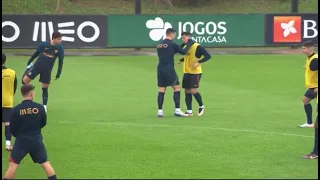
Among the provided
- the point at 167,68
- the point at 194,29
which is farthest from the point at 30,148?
the point at 194,29

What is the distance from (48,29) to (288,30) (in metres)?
11.3

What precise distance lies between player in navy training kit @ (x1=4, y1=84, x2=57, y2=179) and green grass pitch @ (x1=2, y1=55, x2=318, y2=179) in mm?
1102

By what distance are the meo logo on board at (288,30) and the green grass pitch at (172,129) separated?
6.98m

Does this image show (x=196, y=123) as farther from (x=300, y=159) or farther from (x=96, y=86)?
(x=96, y=86)

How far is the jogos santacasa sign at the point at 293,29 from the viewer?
36.2 m

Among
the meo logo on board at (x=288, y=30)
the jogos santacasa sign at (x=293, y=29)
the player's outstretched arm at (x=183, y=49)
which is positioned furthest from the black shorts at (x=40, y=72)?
the meo logo on board at (x=288, y=30)

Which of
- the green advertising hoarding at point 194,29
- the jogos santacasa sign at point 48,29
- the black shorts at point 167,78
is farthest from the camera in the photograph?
the green advertising hoarding at point 194,29

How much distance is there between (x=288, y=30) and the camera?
119ft

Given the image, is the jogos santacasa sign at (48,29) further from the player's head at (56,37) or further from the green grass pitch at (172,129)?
the player's head at (56,37)

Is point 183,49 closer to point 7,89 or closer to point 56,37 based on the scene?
point 56,37

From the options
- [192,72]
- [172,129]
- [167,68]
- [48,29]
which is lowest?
[172,129]

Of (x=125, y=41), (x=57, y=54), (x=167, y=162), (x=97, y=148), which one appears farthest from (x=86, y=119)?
(x=125, y=41)

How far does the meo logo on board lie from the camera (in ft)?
119

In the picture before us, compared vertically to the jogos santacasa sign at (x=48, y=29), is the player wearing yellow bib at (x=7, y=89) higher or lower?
lower
